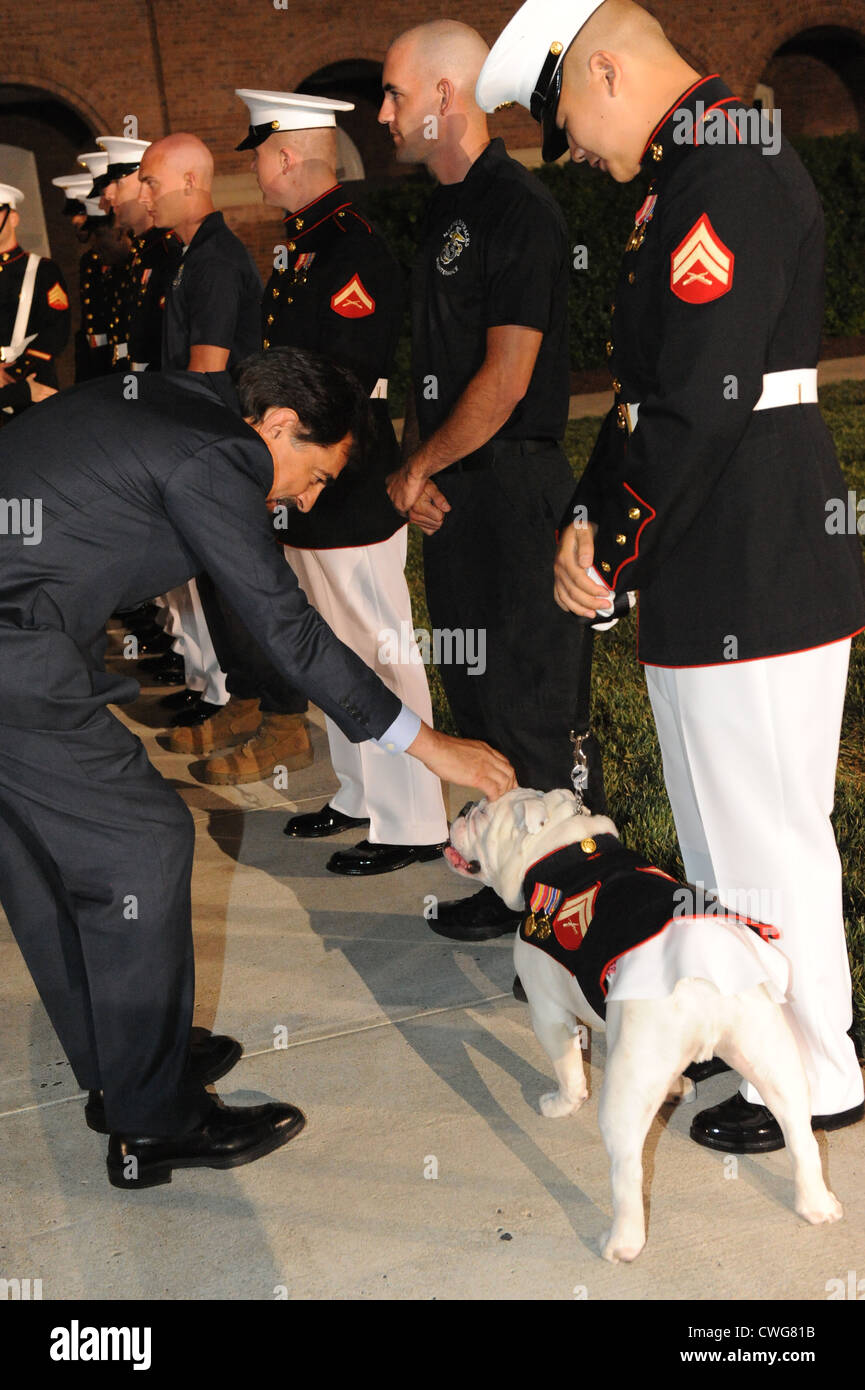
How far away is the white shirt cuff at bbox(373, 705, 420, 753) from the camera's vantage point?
2.68m

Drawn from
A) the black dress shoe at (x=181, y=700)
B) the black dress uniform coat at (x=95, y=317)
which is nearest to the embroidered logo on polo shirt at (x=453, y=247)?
the black dress shoe at (x=181, y=700)

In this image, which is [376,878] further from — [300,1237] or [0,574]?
[0,574]

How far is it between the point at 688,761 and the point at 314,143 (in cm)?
286

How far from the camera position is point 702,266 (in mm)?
2254

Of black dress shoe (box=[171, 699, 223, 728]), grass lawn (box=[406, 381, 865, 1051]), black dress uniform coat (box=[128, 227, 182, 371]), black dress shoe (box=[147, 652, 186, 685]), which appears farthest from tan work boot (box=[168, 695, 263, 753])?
black dress uniform coat (box=[128, 227, 182, 371])

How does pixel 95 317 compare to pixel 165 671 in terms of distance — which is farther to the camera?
pixel 95 317

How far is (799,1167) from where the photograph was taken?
2402mm

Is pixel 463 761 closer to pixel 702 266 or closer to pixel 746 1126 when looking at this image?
pixel 746 1126

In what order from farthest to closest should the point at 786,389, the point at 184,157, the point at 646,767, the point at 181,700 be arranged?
the point at 181,700
the point at 184,157
the point at 646,767
the point at 786,389

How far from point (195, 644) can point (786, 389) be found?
4132mm

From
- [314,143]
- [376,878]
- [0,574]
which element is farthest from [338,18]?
[0,574]

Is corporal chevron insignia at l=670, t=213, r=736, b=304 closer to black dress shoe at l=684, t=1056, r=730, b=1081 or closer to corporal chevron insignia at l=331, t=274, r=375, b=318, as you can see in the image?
black dress shoe at l=684, t=1056, r=730, b=1081

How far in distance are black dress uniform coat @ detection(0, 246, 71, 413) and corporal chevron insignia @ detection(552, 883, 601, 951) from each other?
5.85 m

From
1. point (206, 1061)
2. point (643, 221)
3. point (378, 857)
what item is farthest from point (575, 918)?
point (378, 857)
